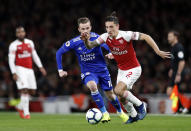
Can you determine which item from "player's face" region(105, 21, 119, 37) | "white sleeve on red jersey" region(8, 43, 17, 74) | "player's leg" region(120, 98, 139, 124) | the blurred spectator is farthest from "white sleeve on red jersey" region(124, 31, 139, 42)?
the blurred spectator

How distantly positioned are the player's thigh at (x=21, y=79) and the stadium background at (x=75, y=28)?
A: 15.9 feet

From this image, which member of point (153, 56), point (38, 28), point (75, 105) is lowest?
point (75, 105)

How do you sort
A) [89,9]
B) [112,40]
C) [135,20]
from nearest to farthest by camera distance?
[112,40]
[135,20]
[89,9]

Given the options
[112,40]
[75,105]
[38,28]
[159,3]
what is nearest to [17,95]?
[75,105]

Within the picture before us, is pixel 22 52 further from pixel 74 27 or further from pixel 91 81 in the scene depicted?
pixel 74 27

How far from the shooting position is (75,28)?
22.3 meters

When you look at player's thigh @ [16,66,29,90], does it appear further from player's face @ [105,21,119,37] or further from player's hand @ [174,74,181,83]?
player's face @ [105,21,119,37]

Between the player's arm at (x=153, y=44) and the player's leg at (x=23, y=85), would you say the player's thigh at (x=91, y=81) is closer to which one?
the player's arm at (x=153, y=44)

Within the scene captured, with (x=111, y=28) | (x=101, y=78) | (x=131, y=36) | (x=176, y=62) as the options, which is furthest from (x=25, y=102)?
(x=131, y=36)

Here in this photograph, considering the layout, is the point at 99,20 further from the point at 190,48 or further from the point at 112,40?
the point at 112,40

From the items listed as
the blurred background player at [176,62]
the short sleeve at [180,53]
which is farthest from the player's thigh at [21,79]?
the short sleeve at [180,53]

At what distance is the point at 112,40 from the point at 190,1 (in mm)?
13327

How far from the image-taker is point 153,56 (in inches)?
761

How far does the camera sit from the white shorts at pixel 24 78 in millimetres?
12908
